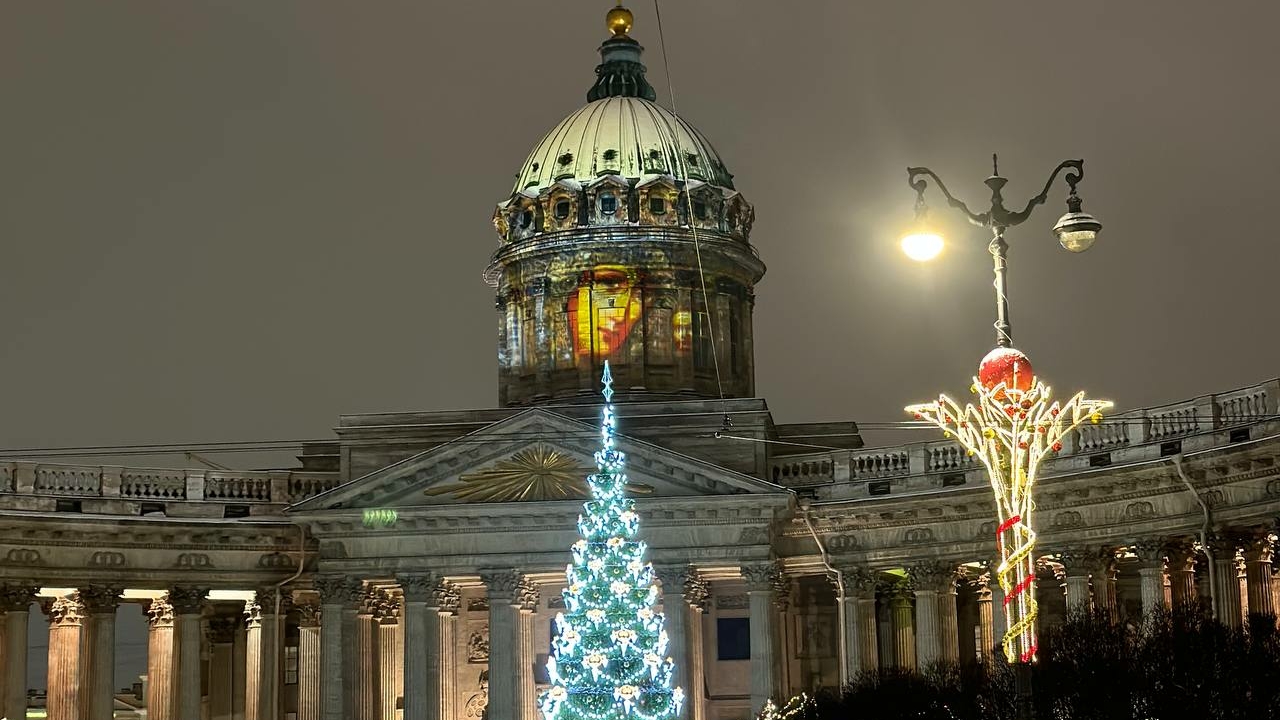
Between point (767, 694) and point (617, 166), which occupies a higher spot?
point (617, 166)

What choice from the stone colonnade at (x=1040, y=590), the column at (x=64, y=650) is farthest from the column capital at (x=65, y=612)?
the stone colonnade at (x=1040, y=590)

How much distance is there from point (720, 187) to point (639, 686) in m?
29.7

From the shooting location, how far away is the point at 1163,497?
54844 millimetres

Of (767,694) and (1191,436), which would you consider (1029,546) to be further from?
(767,694)

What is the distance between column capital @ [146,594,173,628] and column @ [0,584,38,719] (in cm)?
451

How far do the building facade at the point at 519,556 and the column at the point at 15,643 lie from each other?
79 millimetres

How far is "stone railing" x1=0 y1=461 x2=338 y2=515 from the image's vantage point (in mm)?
62000

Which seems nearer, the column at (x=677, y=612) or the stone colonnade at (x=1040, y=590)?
the stone colonnade at (x=1040, y=590)

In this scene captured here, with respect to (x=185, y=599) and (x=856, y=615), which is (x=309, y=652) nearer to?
(x=185, y=599)

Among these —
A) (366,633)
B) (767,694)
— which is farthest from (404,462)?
(767,694)

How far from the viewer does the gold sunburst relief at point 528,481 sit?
202ft

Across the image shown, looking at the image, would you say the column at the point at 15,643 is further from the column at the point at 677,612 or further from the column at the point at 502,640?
the column at the point at 677,612

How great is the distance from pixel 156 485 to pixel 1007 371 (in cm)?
3786

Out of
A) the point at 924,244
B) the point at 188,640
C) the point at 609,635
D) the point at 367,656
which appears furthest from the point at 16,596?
the point at 924,244
